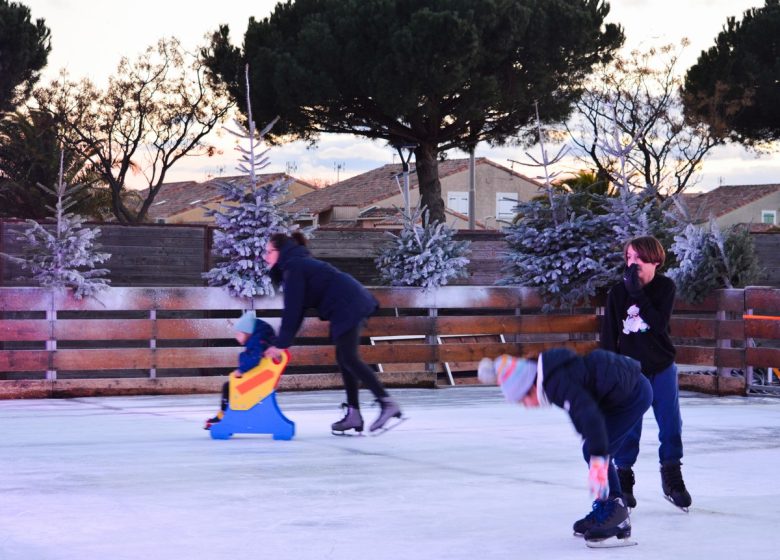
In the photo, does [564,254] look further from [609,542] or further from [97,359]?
[609,542]

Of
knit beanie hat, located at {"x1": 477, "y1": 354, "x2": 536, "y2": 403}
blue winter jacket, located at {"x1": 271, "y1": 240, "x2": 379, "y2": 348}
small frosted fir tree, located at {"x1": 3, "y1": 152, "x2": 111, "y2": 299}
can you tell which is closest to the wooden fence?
small frosted fir tree, located at {"x1": 3, "y1": 152, "x2": 111, "y2": 299}

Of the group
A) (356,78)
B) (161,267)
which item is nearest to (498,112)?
(356,78)

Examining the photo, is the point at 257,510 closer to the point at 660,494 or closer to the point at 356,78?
the point at 660,494

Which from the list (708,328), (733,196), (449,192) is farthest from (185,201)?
(708,328)

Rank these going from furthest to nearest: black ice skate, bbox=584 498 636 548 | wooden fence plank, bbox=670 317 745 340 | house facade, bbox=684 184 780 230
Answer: house facade, bbox=684 184 780 230, wooden fence plank, bbox=670 317 745 340, black ice skate, bbox=584 498 636 548

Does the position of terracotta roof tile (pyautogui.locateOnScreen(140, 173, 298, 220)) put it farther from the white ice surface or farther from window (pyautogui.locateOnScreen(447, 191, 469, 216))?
the white ice surface

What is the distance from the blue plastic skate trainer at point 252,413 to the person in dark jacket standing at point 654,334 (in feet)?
11.6

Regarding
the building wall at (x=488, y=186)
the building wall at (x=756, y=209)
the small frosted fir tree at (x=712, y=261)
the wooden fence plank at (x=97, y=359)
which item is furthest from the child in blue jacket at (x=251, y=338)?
the building wall at (x=756, y=209)

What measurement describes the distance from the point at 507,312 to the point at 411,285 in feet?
18.5

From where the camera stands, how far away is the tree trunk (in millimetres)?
35781

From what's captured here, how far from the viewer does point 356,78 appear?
35.2 meters

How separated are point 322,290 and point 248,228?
5.01 metres

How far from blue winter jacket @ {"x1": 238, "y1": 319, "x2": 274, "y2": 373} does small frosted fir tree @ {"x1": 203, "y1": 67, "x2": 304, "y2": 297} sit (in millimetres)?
4448

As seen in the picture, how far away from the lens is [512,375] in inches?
210
